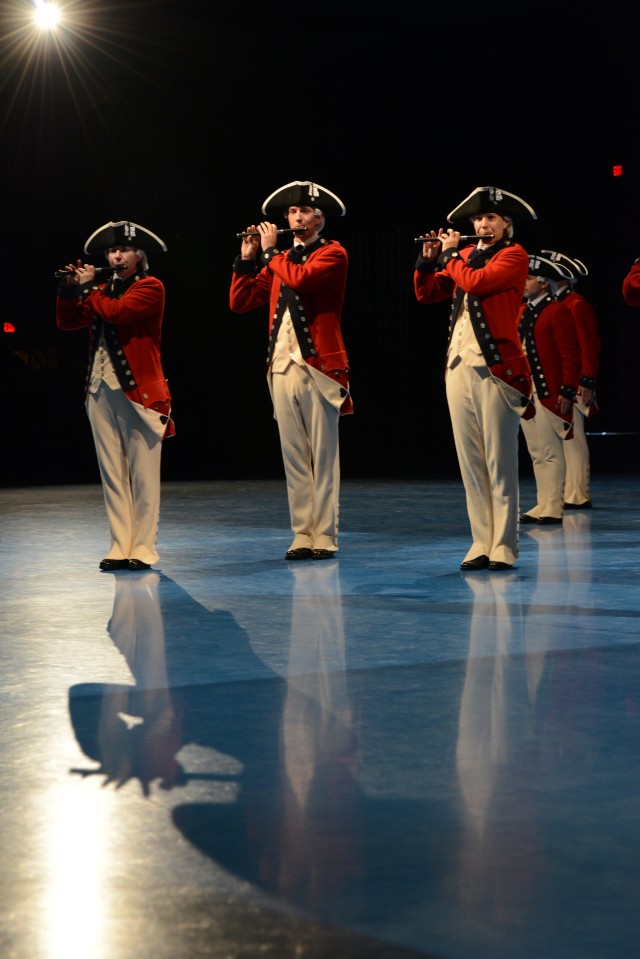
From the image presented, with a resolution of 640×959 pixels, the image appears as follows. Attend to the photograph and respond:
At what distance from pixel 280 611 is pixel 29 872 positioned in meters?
A: 2.23

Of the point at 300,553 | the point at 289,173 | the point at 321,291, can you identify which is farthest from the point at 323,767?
the point at 289,173

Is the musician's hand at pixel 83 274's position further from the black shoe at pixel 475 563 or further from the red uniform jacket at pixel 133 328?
the black shoe at pixel 475 563

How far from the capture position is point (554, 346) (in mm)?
7090

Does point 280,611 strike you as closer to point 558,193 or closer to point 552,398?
point 552,398

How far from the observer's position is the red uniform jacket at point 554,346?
7.02 metres

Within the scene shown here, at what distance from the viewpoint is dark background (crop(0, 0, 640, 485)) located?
10.3 meters

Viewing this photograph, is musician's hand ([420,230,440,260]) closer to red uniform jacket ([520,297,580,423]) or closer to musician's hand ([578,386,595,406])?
red uniform jacket ([520,297,580,423])

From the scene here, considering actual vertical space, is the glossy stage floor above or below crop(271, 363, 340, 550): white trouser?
below

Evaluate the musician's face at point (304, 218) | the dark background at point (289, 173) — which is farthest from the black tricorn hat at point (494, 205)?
the dark background at point (289, 173)

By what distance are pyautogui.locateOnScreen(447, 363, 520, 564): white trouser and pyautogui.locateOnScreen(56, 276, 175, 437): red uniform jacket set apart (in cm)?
113

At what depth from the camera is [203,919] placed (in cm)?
167

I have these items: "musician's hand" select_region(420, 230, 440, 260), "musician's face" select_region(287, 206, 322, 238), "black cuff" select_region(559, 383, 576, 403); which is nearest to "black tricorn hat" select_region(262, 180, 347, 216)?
"musician's face" select_region(287, 206, 322, 238)

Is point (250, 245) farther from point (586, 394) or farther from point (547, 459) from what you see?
point (586, 394)

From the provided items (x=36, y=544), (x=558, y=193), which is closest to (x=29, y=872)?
(x=36, y=544)
